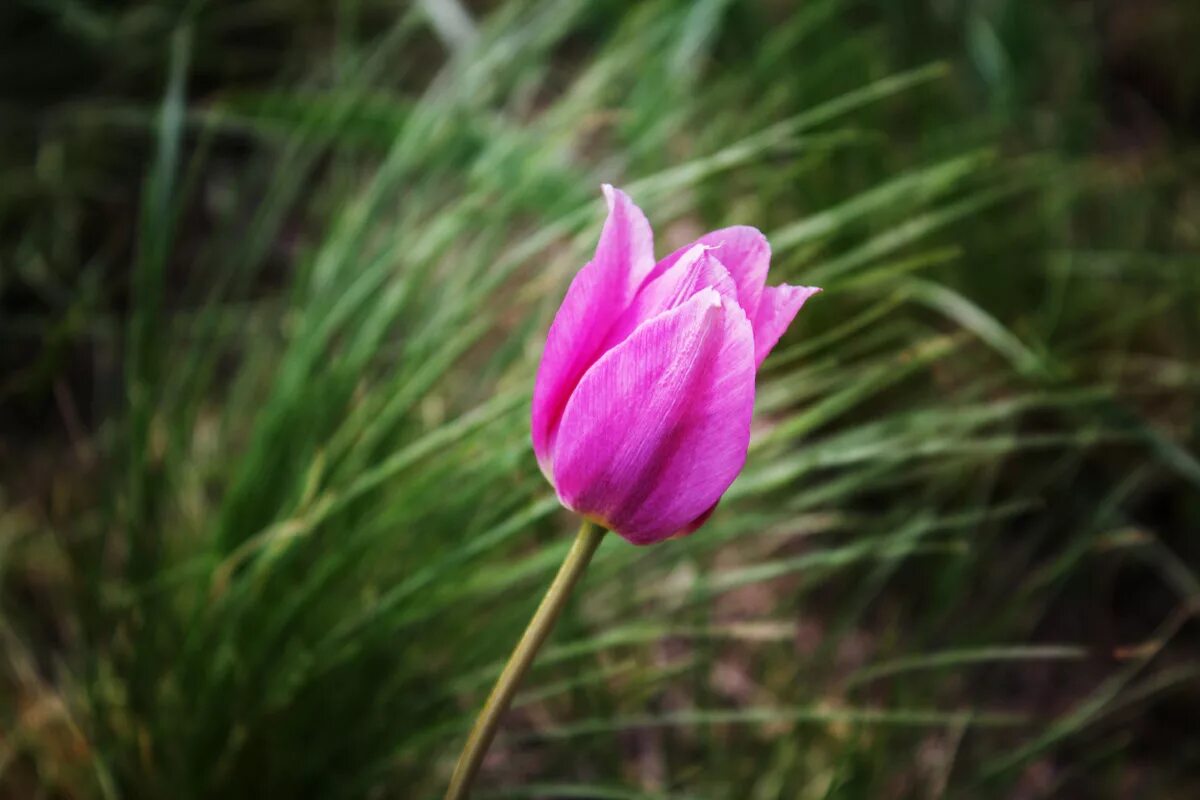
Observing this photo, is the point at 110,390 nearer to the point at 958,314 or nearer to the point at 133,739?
the point at 133,739

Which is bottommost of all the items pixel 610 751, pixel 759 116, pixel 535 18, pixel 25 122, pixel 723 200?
pixel 610 751

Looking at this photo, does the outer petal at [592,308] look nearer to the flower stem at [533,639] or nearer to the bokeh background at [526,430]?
the flower stem at [533,639]

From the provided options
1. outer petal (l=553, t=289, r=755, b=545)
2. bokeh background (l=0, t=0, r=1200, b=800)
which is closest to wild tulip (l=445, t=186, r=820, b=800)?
outer petal (l=553, t=289, r=755, b=545)

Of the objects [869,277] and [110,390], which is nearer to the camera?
[869,277]

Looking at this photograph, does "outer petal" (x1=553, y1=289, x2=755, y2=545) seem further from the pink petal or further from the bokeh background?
the bokeh background

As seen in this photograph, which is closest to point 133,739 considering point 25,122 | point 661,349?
point 661,349

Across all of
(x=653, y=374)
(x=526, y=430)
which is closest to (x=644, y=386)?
(x=653, y=374)

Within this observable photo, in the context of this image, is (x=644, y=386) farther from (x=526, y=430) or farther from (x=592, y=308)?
(x=526, y=430)
